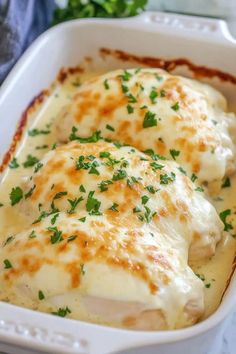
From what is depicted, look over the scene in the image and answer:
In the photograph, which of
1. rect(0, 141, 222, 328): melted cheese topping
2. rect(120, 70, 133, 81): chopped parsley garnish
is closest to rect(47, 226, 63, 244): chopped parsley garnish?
A: rect(0, 141, 222, 328): melted cheese topping

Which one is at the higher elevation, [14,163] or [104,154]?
[104,154]

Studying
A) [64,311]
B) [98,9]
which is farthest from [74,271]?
[98,9]

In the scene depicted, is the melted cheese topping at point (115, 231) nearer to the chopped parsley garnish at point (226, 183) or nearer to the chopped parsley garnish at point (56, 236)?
the chopped parsley garnish at point (56, 236)

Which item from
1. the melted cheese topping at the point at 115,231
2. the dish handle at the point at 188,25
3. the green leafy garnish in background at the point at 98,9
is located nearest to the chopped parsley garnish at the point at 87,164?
the melted cheese topping at the point at 115,231

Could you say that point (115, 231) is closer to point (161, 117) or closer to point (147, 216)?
point (147, 216)

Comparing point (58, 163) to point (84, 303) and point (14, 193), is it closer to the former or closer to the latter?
point (14, 193)
